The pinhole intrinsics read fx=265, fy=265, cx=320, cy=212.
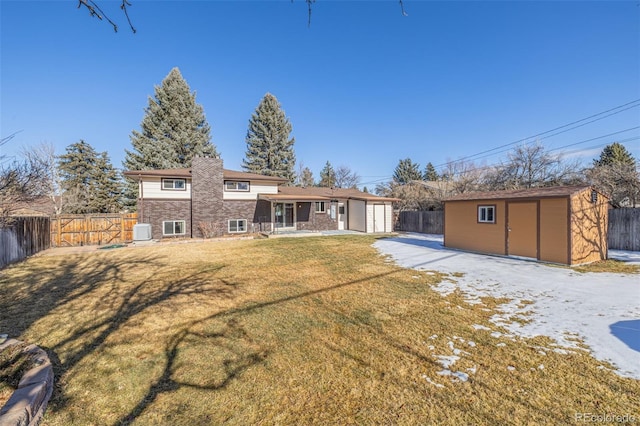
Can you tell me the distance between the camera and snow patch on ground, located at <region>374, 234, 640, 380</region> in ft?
11.8

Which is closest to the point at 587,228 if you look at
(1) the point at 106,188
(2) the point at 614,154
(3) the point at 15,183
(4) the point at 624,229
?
(4) the point at 624,229

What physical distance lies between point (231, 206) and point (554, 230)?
55.3 feet

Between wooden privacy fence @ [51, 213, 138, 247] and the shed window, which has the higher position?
the shed window

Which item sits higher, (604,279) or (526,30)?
(526,30)

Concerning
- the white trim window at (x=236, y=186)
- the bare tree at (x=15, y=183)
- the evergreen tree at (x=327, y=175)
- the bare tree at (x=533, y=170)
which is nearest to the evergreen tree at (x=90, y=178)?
the white trim window at (x=236, y=186)

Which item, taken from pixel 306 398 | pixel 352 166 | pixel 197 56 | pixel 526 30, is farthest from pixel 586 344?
pixel 352 166

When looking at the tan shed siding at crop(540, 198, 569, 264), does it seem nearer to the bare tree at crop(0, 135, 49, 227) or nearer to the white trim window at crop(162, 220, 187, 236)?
the bare tree at crop(0, 135, 49, 227)

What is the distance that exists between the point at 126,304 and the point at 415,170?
Result: 1854 inches

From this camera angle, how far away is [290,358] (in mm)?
3324

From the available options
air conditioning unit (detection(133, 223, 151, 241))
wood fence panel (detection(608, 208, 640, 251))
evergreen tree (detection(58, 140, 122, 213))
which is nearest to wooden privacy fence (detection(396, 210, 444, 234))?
wood fence panel (detection(608, 208, 640, 251))

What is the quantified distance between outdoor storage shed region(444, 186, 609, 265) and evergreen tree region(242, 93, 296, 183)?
A: 86.9 ft

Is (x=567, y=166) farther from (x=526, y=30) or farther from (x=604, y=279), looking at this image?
(x=604, y=279)

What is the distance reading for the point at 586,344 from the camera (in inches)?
140

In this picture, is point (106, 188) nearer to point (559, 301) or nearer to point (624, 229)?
point (559, 301)
